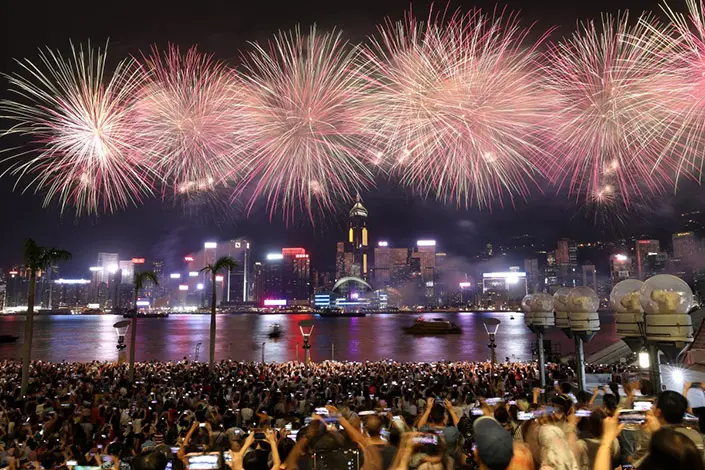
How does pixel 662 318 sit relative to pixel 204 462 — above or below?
above

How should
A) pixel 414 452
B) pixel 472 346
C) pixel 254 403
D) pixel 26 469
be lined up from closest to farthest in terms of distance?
1. pixel 414 452
2. pixel 26 469
3. pixel 254 403
4. pixel 472 346

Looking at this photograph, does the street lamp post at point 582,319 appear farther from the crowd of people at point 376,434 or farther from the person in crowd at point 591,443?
the person in crowd at point 591,443

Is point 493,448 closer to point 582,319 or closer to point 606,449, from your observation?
point 606,449

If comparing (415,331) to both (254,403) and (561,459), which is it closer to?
(254,403)

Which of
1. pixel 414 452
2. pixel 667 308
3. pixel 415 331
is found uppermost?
pixel 667 308

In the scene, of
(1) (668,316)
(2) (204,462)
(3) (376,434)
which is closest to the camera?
(3) (376,434)

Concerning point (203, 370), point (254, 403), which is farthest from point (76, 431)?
point (203, 370)

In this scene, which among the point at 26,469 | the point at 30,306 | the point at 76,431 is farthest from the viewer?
the point at 30,306

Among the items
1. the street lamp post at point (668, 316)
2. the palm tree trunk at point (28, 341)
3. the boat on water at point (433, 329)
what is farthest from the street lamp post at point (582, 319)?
the boat on water at point (433, 329)

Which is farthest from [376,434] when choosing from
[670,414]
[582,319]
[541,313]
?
[541,313]
